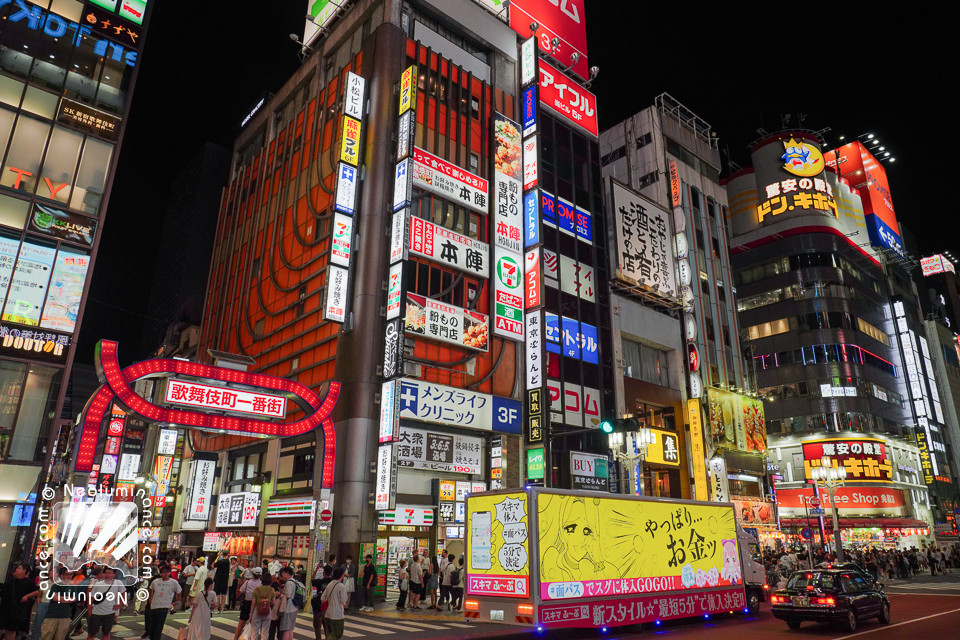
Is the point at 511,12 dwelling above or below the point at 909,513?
above

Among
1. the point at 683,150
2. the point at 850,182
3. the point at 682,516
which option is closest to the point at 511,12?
the point at 683,150

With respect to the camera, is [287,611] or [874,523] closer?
[287,611]

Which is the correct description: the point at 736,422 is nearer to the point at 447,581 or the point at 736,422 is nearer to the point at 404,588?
the point at 447,581

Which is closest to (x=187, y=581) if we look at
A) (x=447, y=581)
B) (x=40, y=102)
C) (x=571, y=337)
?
(x=447, y=581)

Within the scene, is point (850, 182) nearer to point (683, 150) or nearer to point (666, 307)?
point (683, 150)

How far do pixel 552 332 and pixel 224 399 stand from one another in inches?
842

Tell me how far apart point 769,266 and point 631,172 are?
969 inches

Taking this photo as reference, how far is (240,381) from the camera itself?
2256cm

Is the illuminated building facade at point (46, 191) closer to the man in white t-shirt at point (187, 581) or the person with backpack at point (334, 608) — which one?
the man in white t-shirt at point (187, 581)

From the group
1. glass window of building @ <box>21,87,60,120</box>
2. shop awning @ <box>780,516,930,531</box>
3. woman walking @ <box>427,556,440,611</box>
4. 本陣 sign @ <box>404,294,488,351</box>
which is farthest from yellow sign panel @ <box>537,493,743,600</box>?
shop awning @ <box>780,516,930,531</box>

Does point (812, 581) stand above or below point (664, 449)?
below

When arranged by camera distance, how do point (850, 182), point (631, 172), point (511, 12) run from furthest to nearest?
point (850, 182) → point (631, 172) → point (511, 12)

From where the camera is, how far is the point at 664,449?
42.8 metres

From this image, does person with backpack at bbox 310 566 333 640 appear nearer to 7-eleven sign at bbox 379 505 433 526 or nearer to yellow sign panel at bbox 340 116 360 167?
7-eleven sign at bbox 379 505 433 526
